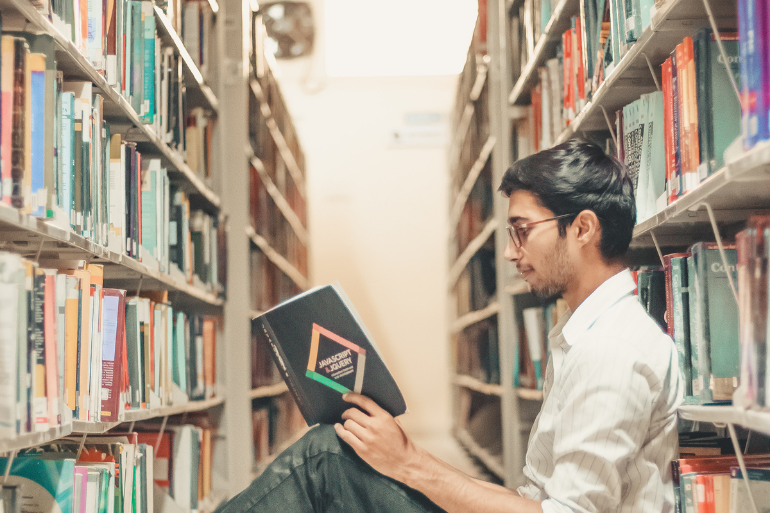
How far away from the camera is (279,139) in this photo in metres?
4.00

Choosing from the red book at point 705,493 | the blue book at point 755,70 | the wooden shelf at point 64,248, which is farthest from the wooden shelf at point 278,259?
the blue book at point 755,70

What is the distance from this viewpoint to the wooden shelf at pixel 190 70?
6.59 ft

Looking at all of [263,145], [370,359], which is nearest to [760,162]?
[370,359]

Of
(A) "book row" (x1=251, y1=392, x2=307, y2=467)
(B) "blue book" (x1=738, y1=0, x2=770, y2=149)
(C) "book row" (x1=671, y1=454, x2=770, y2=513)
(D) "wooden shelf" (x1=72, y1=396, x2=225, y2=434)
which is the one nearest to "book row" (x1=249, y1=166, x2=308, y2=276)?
(A) "book row" (x1=251, y1=392, x2=307, y2=467)

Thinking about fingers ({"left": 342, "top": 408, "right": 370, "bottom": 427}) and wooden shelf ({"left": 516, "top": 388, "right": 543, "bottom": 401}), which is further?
wooden shelf ({"left": 516, "top": 388, "right": 543, "bottom": 401})

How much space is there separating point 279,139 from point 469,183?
110cm

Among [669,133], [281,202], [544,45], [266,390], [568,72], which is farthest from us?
[281,202]

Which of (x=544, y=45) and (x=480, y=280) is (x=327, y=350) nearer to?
(x=544, y=45)

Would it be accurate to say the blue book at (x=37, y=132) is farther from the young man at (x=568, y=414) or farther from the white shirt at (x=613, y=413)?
the white shirt at (x=613, y=413)

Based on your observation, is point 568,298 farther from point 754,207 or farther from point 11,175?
point 11,175

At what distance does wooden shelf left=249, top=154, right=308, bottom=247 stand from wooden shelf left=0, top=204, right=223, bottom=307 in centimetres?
118

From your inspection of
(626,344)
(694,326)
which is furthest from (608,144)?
(626,344)

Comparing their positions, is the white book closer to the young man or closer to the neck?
the young man

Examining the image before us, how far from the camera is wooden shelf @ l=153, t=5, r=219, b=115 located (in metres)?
2.01
